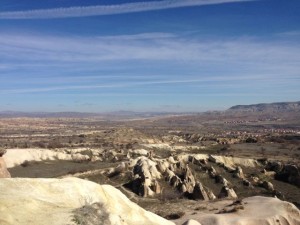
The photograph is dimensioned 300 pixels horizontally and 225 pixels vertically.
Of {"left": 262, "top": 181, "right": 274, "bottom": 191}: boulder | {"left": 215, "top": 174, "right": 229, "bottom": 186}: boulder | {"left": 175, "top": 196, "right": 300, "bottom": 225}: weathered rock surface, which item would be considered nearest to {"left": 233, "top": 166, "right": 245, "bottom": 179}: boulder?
{"left": 215, "top": 174, "right": 229, "bottom": 186}: boulder

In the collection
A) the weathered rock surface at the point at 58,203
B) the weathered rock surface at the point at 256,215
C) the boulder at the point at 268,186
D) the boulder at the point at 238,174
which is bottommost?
the boulder at the point at 268,186

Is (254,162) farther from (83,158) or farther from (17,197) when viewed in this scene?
(17,197)

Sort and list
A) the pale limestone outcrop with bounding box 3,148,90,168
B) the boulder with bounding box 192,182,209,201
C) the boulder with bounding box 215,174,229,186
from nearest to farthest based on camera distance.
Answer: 1. the boulder with bounding box 192,182,209,201
2. the boulder with bounding box 215,174,229,186
3. the pale limestone outcrop with bounding box 3,148,90,168

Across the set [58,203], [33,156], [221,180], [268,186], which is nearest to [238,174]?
[221,180]

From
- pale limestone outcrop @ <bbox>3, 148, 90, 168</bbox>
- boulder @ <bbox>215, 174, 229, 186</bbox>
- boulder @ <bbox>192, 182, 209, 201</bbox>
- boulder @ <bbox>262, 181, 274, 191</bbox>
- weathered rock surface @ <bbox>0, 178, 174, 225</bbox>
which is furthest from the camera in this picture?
pale limestone outcrop @ <bbox>3, 148, 90, 168</bbox>

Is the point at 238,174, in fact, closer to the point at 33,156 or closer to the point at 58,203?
the point at 33,156

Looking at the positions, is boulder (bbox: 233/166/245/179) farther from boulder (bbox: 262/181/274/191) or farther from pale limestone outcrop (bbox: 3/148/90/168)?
pale limestone outcrop (bbox: 3/148/90/168)

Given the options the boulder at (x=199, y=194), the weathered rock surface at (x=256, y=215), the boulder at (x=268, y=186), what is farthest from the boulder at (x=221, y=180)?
the weathered rock surface at (x=256, y=215)

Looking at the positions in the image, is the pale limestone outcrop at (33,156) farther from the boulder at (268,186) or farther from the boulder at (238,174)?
the boulder at (268,186)

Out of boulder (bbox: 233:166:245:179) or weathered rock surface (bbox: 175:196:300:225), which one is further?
boulder (bbox: 233:166:245:179)
